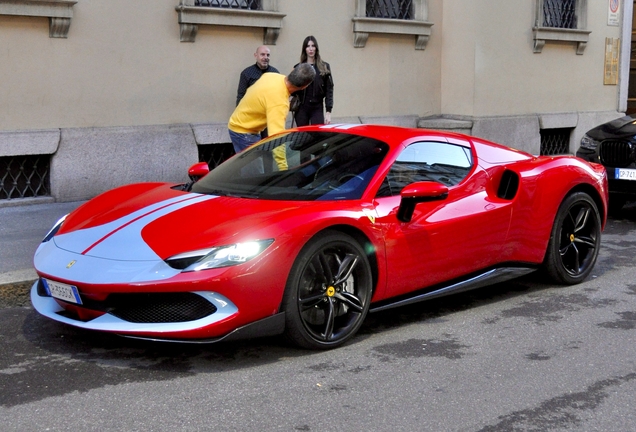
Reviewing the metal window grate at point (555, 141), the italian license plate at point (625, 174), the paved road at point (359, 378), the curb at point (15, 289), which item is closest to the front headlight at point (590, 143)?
the italian license plate at point (625, 174)

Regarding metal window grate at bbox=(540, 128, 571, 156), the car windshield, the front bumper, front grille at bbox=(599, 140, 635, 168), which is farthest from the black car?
the front bumper

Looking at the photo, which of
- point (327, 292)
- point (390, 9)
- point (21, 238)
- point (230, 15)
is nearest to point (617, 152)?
point (390, 9)

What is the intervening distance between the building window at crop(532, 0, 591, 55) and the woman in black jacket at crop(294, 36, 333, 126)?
16.8 feet

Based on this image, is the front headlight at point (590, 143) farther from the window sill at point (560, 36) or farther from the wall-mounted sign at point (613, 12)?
the wall-mounted sign at point (613, 12)

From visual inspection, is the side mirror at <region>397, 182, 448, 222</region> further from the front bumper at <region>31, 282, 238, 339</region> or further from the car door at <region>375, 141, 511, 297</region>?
the front bumper at <region>31, 282, 238, 339</region>

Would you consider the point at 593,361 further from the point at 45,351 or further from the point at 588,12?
the point at 588,12

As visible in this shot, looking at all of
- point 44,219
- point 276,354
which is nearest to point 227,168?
point 276,354

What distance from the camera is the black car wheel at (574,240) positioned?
696 cm

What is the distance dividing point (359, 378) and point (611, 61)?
13.5 m

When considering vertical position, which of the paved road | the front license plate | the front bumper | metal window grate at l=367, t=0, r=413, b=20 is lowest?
the paved road

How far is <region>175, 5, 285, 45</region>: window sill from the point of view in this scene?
1136 centimetres

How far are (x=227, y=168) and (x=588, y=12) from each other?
11398mm

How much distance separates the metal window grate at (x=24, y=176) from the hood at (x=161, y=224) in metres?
4.83

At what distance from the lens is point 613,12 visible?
16.6 meters
